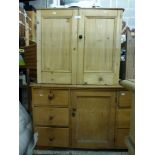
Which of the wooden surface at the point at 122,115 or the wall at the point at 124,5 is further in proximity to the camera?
the wall at the point at 124,5

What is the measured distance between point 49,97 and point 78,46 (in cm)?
54

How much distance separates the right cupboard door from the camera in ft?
6.64

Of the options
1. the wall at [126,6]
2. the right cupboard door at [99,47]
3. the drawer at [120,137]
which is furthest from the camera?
the wall at [126,6]

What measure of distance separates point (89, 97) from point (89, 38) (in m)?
0.55

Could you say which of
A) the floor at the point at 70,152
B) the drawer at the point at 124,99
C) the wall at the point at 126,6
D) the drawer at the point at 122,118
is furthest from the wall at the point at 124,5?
the floor at the point at 70,152

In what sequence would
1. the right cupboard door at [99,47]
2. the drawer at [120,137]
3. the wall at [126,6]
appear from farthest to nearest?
the wall at [126,6]
the drawer at [120,137]
the right cupboard door at [99,47]

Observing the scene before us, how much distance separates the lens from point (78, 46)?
2082mm

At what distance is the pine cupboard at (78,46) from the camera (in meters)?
2.04

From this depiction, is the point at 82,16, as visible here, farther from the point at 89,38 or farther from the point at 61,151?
the point at 61,151

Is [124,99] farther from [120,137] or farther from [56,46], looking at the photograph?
[56,46]

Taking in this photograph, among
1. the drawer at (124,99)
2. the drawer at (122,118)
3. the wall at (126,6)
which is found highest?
the wall at (126,6)

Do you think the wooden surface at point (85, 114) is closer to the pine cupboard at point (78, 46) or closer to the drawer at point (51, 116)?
the drawer at point (51, 116)

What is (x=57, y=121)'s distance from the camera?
2.13 metres
